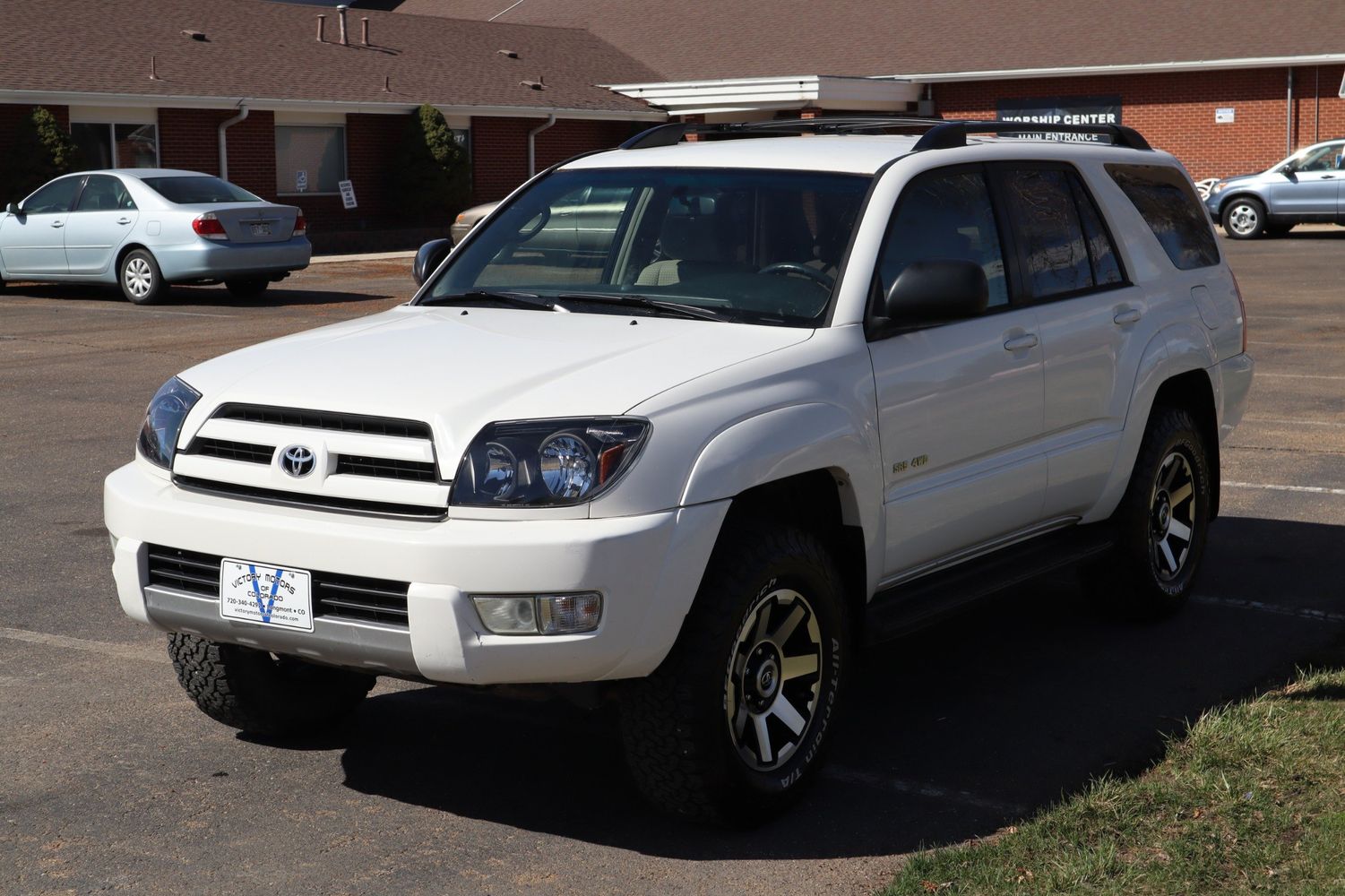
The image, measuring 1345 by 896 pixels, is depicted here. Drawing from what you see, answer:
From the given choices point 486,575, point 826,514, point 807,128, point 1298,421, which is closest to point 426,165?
point 1298,421

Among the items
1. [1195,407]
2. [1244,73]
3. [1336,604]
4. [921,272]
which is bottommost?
[1336,604]

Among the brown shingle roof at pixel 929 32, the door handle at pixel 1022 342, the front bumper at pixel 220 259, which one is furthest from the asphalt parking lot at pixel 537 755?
the brown shingle roof at pixel 929 32

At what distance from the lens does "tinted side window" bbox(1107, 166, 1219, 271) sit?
670cm

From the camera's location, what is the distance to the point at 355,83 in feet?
110

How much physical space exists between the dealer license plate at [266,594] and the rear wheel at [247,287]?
17008 mm

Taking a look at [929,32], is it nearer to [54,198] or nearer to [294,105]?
[294,105]

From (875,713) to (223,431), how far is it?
2353 mm

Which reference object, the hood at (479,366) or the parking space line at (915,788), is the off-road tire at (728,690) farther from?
the hood at (479,366)

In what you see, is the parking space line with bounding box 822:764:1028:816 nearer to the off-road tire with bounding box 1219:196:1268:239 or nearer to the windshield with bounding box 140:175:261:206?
the windshield with bounding box 140:175:261:206

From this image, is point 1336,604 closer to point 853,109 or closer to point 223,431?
point 223,431

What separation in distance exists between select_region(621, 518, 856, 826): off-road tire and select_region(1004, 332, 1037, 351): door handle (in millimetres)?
1235

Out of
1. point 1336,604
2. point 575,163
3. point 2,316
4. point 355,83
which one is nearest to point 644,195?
point 575,163

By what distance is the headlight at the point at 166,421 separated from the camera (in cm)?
463

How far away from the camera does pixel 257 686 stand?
5.04 m
